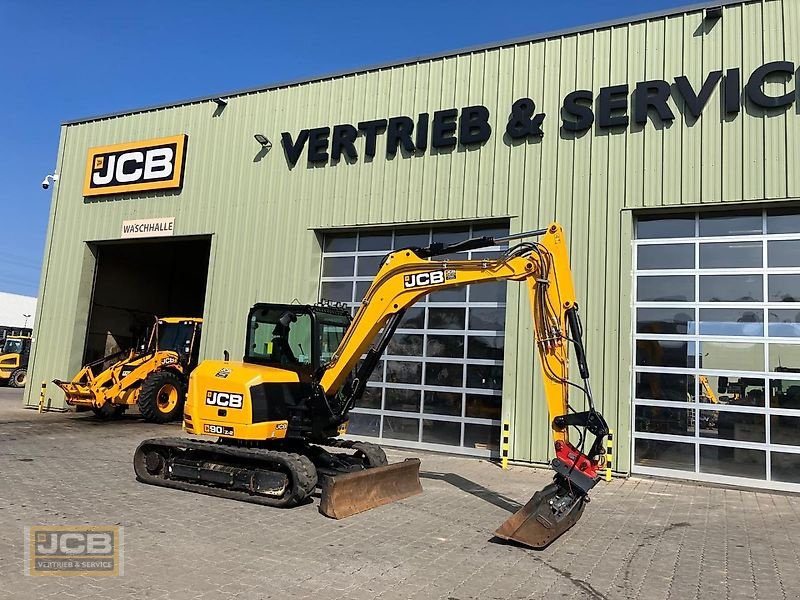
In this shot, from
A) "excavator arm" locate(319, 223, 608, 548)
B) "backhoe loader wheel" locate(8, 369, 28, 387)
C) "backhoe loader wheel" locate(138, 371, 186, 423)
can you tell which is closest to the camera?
"excavator arm" locate(319, 223, 608, 548)

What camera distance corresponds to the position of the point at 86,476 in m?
8.90

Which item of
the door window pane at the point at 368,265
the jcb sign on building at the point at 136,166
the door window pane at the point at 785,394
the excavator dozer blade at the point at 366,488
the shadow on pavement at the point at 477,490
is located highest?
the jcb sign on building at the point at 136,166

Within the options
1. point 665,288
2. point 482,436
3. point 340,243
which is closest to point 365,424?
point 482,436

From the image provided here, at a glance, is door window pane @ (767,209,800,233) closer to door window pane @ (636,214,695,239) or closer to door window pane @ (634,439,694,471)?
door window pane @ (636,214,695,239)

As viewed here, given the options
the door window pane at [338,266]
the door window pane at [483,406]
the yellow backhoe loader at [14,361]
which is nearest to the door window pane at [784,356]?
the door window pane at [483,406]

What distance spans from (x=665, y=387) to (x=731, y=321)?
156 centimetres

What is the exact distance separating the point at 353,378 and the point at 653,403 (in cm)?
554

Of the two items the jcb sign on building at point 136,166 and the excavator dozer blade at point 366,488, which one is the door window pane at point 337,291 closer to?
the jcb sign on building at point 136,166

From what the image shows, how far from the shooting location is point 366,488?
25.3ft

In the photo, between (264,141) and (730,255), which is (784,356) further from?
(264,141)

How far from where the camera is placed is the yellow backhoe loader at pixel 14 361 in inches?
1109

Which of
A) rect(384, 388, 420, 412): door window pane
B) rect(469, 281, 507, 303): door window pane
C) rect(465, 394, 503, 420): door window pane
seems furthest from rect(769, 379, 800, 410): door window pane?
rect(384, 388, 420, 412): door window pane

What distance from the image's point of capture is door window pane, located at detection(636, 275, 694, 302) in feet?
36.2

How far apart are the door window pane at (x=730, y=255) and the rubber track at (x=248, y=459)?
7731 millimetres
